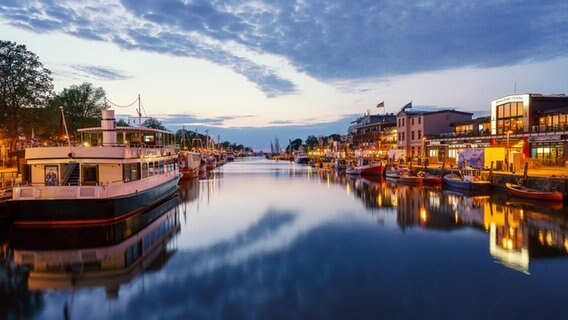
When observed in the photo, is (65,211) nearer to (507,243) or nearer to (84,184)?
(84,184)

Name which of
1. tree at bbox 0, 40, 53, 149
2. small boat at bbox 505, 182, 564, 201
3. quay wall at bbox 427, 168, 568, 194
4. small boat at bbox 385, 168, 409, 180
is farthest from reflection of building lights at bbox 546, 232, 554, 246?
tree at bbox 0, 40, 53, 149

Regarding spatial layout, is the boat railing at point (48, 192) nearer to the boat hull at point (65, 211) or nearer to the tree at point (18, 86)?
the boat hull at point (65, 211)

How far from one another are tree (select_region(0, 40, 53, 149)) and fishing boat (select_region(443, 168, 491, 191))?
48.8 m

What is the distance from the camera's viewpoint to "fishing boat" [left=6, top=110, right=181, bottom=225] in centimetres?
2545

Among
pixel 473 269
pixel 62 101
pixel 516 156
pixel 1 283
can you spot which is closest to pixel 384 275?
pixel 473 269

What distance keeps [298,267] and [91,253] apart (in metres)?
10.3

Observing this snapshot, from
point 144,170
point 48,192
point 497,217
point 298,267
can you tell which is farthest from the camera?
point 144,170

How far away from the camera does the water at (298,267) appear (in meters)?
14.6

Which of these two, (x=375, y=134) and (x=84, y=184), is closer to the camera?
(x=84, y=184)

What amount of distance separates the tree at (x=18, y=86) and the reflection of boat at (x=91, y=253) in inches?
1128

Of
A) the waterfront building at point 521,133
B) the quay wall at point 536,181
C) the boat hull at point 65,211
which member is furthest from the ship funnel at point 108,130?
the waterfront building at point 521,133

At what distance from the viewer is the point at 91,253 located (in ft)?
70.9

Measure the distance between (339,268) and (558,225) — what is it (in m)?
17.5

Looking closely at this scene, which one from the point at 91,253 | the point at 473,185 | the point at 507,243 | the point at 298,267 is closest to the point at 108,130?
the point at 91,253
